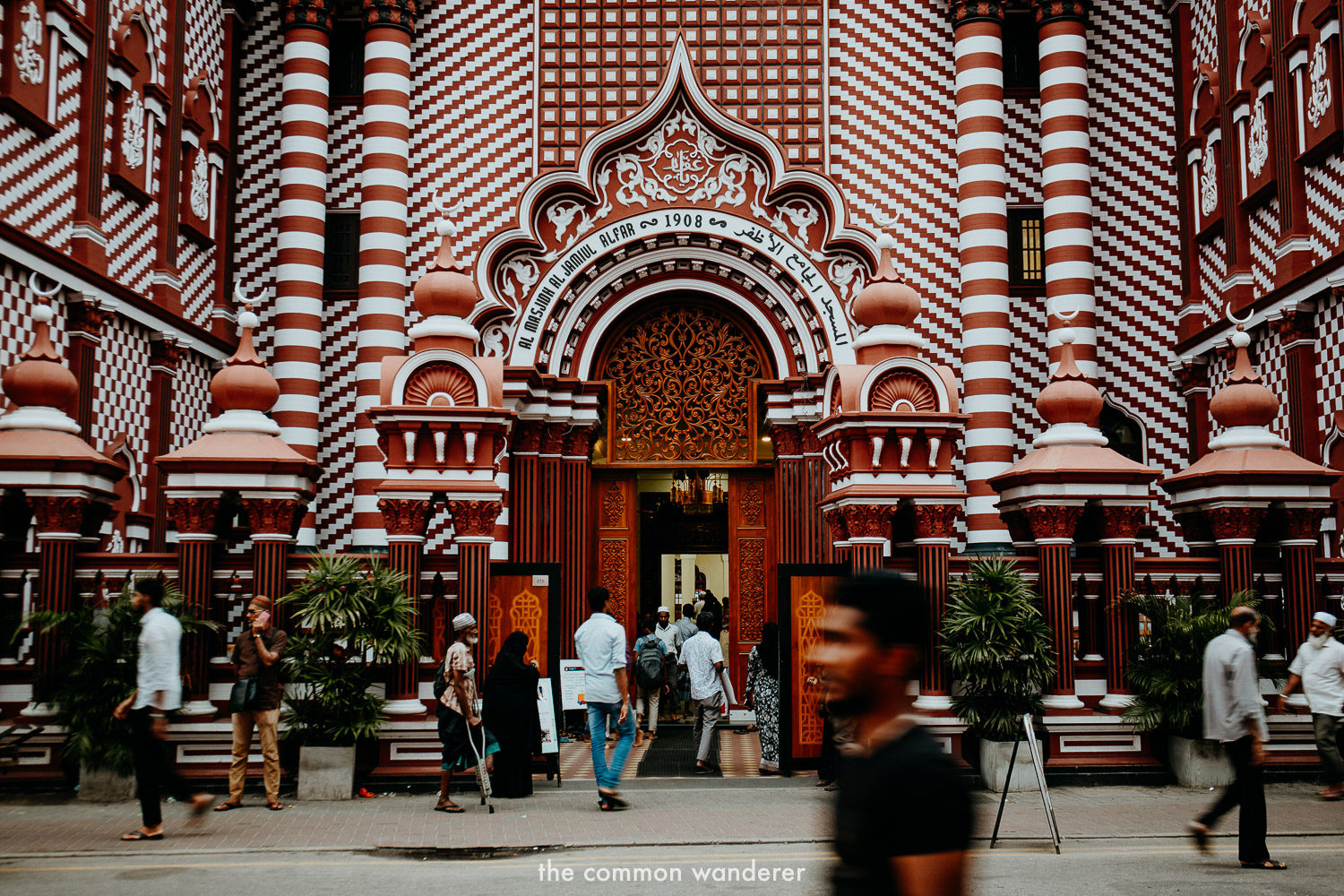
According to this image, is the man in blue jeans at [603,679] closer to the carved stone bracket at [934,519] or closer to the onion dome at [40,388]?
the carved stone bracket at [934,519]

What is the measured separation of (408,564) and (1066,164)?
11582 mm

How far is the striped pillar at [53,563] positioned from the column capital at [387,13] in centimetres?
950

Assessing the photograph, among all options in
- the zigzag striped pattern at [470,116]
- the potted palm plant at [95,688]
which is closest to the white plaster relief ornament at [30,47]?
the zigzag striped pattern at [470,116]

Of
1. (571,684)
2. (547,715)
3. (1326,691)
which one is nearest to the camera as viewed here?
(1326,691)

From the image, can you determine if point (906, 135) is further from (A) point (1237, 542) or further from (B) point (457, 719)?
(B) point (457, 719)

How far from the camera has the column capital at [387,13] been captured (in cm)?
1798

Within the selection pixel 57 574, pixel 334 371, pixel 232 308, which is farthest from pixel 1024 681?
pixel 232 308

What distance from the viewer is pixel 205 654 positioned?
471 inches

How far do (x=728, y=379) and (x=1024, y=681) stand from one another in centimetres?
784

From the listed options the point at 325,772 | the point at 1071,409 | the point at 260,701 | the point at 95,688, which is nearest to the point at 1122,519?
the point at 1071,409

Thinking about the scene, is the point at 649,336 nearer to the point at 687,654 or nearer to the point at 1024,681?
the point at 687,654

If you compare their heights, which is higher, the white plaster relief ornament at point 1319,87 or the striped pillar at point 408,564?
the white plaster relief ornament at point 1319,87

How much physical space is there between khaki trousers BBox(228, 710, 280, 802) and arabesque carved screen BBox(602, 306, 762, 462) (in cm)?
817

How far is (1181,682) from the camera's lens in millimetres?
11656
